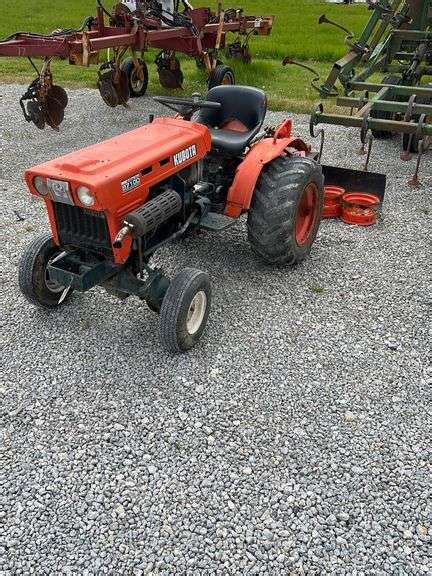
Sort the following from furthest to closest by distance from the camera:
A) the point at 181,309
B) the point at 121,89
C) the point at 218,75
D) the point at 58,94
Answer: the point at 218,75, the point at 121,89, the point at 58,94, the point at 181,309

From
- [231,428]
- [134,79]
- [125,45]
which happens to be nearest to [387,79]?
[125,45]

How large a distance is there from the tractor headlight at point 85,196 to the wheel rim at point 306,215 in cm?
186

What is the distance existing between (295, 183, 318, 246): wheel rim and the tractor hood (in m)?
1.00

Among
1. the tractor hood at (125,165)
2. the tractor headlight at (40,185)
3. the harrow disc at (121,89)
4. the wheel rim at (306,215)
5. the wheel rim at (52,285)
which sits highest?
the tractor hood at (125,165)

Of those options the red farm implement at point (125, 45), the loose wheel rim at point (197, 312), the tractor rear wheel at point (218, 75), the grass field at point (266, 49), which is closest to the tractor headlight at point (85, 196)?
the loose wheel rim at point (197, 312)

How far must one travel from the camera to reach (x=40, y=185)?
9.43 feet

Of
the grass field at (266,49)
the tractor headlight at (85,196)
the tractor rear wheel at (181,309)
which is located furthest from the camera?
the grass field at (266,49)

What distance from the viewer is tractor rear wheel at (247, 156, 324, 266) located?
3678mm

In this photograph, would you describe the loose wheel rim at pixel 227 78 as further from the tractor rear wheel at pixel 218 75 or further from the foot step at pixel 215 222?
the foot step at pixel 215 222

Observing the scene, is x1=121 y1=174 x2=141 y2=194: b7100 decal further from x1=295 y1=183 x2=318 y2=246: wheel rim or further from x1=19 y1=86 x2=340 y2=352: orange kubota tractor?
x1=295 y1=183 x2=318 y2=246: wheel rim

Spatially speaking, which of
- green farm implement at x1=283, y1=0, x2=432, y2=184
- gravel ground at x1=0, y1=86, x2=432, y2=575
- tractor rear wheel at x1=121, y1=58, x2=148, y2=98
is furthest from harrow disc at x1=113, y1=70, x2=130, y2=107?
gravel ground at x1=0, y1=86, x2=432, y2=575

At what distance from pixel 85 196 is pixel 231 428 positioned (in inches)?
52.9

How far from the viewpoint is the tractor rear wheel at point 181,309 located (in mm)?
2969

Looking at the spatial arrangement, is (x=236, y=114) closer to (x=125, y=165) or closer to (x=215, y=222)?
(x=215, y=222)
